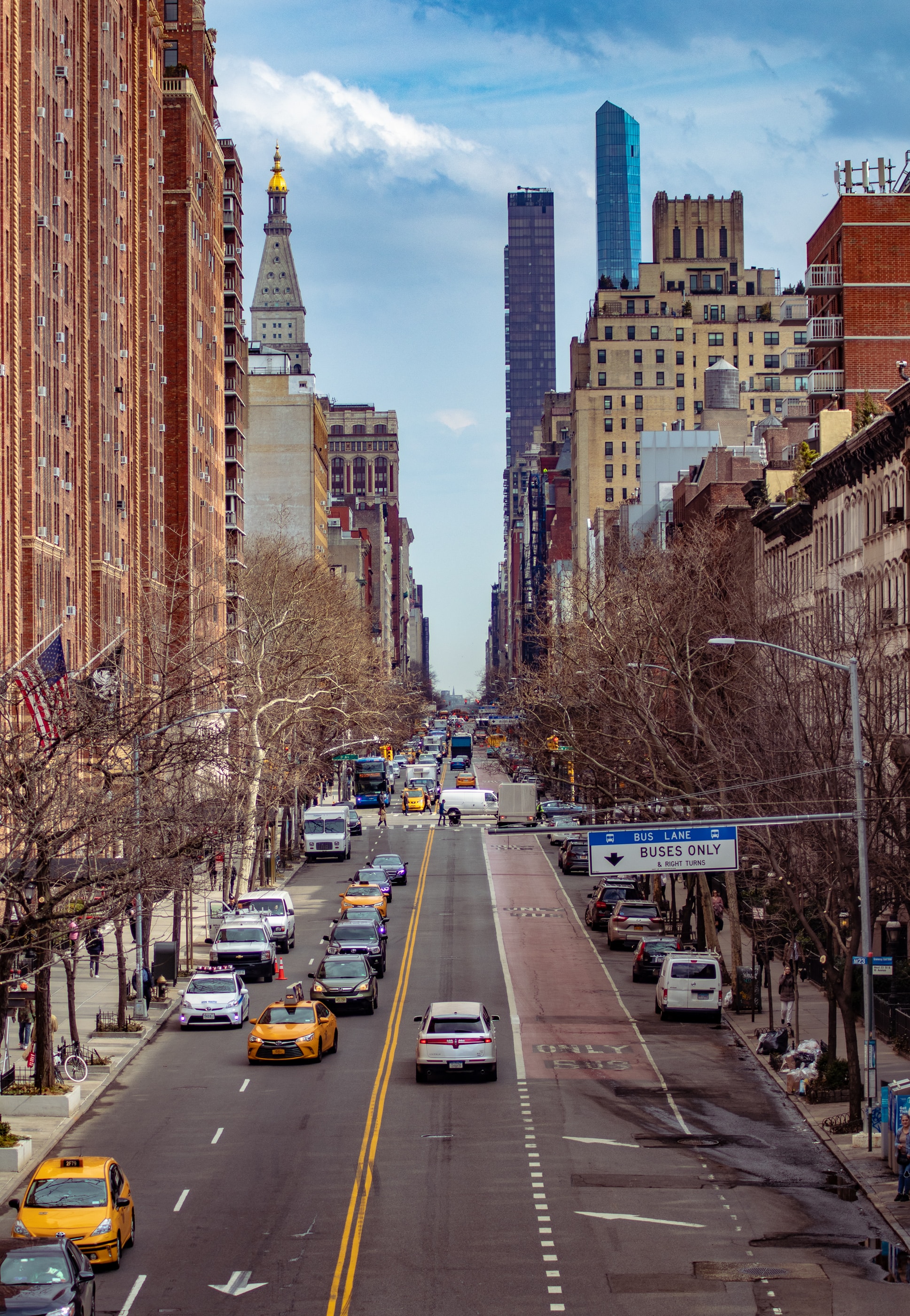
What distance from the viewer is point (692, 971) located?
4462 cm

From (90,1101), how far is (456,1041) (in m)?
7.20

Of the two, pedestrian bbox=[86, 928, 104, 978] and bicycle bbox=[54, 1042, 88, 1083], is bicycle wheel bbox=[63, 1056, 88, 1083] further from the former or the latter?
pedestrian bbox=[86, 928, 104, 978]

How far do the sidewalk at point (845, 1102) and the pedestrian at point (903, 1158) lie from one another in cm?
17

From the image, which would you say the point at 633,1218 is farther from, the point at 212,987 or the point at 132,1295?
the point at 212,987

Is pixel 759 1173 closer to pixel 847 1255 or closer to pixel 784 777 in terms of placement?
pixel 847 1255

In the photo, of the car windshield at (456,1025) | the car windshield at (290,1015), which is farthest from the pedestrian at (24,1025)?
the car windshield at (456,1025)

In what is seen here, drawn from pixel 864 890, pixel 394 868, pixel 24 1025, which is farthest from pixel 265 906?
pixel 864 890

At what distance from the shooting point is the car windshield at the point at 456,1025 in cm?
3616

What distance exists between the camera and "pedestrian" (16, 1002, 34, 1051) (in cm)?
4034

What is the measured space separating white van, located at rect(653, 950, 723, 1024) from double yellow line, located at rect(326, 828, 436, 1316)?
658 cm

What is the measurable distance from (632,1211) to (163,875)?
17.9m

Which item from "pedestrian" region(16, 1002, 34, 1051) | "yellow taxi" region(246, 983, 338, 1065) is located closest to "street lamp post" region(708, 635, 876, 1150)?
"yellow taxi" region(246, 983, 338, 1065)

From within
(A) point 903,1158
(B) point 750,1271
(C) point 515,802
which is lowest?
(B) point 750,1271

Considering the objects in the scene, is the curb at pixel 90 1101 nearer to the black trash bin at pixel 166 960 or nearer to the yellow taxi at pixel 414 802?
the black trash bin at pixel 166 960
